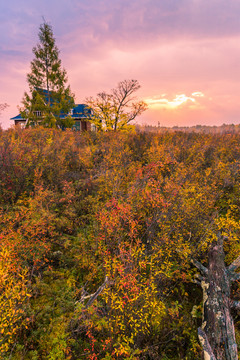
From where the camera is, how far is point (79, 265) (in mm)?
5902

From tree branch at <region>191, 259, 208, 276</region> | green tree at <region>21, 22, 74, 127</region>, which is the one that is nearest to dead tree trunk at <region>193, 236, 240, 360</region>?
tree branch at <region>191, 259, 208, 276</region>

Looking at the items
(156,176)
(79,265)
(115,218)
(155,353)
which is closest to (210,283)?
(155,353)

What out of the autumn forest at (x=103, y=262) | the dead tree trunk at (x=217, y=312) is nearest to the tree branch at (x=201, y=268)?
the dead tree trunk at (x=217, y=312)

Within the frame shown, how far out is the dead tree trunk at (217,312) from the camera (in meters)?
3.82

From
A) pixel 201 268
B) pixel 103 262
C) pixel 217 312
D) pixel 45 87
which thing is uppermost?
pixel 45 87

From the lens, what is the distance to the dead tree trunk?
382cm

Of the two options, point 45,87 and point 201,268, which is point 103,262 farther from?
point 45,87

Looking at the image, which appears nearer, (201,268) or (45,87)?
(201,268)

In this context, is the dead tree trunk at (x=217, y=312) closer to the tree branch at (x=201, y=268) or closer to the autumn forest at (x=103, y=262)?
the tree branch at (x=201, y=268)

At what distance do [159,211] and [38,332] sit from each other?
4.70 metres

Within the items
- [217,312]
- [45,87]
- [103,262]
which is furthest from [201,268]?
[45,87]

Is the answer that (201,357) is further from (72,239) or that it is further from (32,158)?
(32,158)

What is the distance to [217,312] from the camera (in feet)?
14.5

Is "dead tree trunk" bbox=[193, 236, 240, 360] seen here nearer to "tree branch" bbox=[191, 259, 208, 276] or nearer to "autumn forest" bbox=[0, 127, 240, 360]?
"tree branch" bbox=[191, 259, 208, 276]
